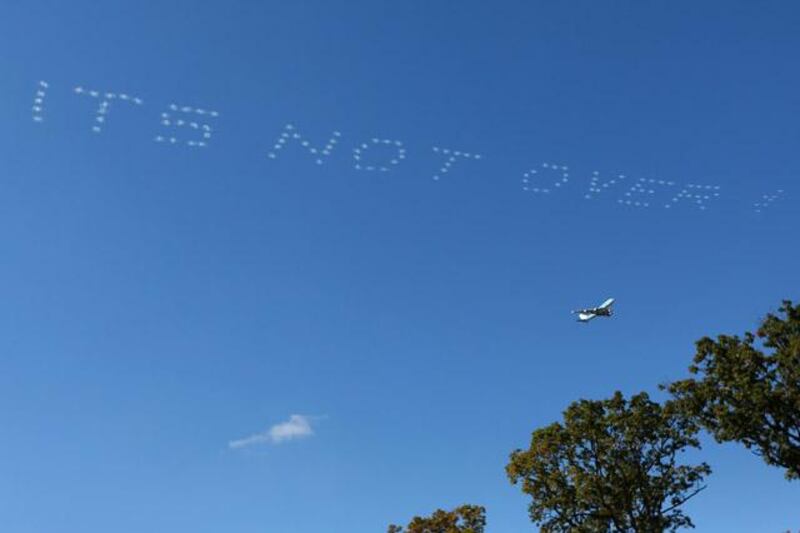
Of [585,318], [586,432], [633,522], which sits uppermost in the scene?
[585,318]

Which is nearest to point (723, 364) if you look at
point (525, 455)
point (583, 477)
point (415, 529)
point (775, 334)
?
point (775, 334)

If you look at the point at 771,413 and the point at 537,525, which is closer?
the point at 771,413

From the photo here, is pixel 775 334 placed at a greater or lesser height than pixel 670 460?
greater

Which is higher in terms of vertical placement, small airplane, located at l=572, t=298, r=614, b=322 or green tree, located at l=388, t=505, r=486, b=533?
small airplane, located at l=572, t=298, r=614, b=322

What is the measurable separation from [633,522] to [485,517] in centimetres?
1471

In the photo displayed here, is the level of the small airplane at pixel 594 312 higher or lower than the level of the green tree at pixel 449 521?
higher

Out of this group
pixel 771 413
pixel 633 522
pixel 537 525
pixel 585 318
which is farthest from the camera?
pixel 585 318

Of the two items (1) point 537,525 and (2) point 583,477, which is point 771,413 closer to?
(2) point 583,477

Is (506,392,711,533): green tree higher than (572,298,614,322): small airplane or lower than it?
lower

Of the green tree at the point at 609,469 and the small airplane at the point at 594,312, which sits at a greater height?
the small airplane at the point at 594,312

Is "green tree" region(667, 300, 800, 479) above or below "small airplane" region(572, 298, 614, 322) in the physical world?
below

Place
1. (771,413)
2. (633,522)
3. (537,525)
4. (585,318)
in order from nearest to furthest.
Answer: (771,413) → (633,522) → (537,525) → (585,318)

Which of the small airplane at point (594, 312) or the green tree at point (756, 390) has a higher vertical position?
the small airplane at point (594, 312)

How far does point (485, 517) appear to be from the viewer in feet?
169
